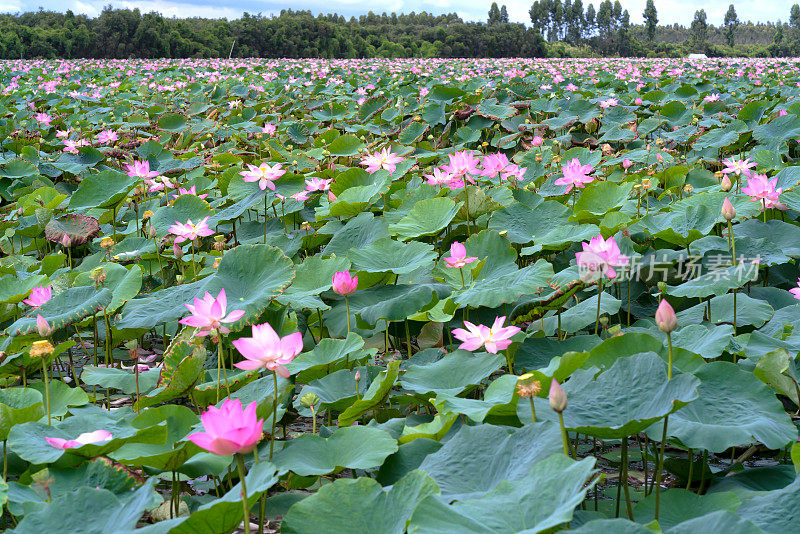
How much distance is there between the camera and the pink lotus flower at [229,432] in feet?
2.62

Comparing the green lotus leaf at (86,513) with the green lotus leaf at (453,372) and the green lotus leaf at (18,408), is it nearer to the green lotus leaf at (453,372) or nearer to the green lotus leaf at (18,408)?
the green lotus leaf at (18,408)

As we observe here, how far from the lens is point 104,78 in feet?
33.1

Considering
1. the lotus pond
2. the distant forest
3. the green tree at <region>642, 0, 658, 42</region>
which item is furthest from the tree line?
the lotus pond

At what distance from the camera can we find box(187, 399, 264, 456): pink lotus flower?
800 millimetres

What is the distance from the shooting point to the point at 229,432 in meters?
0.80

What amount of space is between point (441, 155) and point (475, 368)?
257 centimetres

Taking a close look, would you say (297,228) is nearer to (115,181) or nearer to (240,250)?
(115,181)

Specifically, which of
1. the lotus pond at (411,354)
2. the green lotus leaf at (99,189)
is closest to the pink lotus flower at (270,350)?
the lotus pond at (411,354)

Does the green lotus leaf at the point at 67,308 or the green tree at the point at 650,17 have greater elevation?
the green tree at the point at 650,17

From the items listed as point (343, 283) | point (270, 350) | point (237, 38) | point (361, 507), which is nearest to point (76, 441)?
point (270, 350)

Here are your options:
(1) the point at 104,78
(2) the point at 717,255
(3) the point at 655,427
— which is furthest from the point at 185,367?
(1) the point at 104,78

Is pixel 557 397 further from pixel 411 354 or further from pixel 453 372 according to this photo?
pixel 411 354

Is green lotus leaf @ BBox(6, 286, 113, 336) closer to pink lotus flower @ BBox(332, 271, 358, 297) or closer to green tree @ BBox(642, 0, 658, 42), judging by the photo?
pink lotus flower @ BBox(332, 271, 358, 297)

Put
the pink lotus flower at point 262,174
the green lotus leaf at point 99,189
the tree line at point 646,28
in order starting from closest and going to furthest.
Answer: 1. the pink lotus flower at point 262,174
2. the green lotus leaf at point 99,189
3. the tree line at point 646,28
